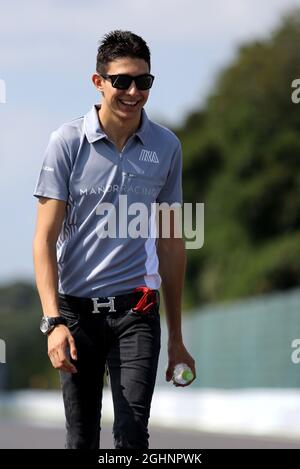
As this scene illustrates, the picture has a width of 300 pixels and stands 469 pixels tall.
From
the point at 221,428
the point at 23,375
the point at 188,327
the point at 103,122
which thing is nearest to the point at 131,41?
the point at 103,122

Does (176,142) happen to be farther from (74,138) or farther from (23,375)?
(23,375)

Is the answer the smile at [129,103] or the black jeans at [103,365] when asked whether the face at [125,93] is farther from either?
the black jeans at [103,365]

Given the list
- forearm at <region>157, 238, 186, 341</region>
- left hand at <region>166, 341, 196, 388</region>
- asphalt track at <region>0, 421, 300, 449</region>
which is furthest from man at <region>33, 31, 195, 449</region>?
asphalt track at <region>0, 421, 300, 449</region>

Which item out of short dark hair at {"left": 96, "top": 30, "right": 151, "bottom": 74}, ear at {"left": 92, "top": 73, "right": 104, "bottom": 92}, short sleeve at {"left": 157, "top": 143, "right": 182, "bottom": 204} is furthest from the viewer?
short sleeve at {"left": 157, "top": 143, "right": 182, "bottom": 204}

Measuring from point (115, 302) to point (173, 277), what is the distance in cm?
48

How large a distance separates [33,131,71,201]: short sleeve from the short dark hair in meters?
0.46

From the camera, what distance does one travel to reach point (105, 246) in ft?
26.2

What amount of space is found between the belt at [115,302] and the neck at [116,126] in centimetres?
77

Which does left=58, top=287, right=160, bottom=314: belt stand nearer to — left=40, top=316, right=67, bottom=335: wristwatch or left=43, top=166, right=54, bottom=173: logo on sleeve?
left=40, top=316, right=67, bottom=335: wristwatch

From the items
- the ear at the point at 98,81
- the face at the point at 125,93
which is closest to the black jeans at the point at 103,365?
the face at the point at 125,93

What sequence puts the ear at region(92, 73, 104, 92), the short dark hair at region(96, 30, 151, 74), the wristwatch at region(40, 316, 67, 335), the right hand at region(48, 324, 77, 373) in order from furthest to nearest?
the ear at region(92, 73, 104, 92), the short dark hair at region(96, 30, 151, 74), the wristwatch at region(40, 316, 67, 335), the right hand at region(48, 324, 77, 373)

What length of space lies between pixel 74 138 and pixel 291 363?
18363mm

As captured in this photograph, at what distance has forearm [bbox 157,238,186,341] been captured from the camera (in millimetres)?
8281

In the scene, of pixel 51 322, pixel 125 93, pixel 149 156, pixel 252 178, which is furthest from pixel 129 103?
pixel 252 178
